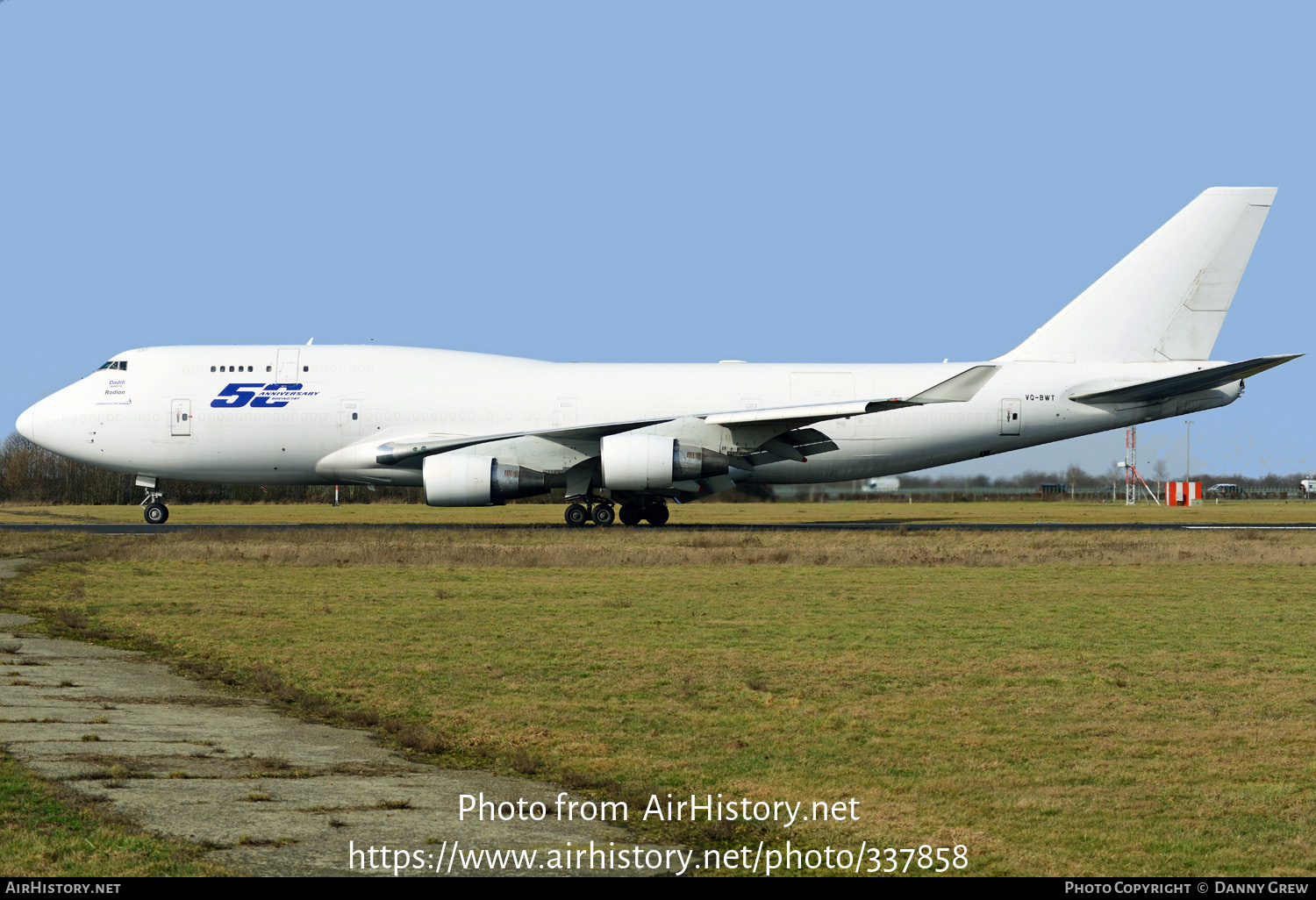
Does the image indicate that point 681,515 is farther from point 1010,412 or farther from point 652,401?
point 1010,412

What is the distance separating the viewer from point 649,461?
95.1ft

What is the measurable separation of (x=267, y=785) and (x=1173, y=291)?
30666mm

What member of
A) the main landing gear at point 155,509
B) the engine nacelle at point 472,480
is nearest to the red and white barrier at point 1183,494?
the engine nacelle at point 472,480

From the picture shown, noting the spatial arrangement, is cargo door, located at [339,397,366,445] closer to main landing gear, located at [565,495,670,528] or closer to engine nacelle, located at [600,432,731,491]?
main landing gear, located at [565,495,670,528]

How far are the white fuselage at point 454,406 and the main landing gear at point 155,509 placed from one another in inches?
60.5

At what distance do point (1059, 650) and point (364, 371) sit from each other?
75.8 ft

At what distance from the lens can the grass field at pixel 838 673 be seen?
21.1 ft

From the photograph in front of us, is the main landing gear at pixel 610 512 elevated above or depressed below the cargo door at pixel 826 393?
below

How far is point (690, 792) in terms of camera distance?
6.69 m

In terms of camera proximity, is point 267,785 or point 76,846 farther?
point 267,785

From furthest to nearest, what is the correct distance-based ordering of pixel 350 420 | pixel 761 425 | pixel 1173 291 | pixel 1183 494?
pixel 1183 494
pixel 1173 291
pixel 350 420
pixel 761 425

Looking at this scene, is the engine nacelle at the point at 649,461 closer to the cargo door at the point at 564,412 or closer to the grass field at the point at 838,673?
the cargo door at the point at 564,412

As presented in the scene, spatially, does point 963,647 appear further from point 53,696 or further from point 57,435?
point 57,435

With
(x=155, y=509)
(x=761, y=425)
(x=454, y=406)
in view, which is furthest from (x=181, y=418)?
(x=761, y=425)
